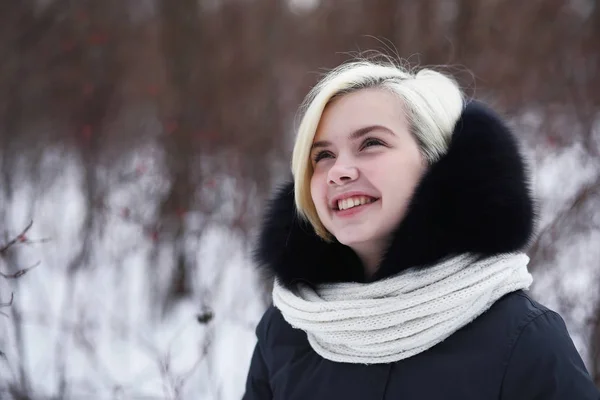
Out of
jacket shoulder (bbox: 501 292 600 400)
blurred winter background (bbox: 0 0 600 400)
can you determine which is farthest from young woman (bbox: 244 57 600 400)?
blurred winter background (bbox: 0 0 600 400)

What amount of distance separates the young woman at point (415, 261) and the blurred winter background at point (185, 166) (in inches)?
76.5

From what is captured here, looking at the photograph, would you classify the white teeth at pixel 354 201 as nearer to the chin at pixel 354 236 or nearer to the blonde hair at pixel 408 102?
the chin at pixel 354 236

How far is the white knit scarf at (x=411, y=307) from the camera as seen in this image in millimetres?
1624

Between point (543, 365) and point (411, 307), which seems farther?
point (411, 307)

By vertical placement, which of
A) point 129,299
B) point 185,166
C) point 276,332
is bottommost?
point 129,299

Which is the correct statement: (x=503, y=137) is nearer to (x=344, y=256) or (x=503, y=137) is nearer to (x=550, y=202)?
(x=344, y=256)

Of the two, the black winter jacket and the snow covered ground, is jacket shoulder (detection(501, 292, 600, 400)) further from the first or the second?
the snow covered ground

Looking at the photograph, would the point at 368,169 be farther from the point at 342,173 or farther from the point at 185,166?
the point at 185,166

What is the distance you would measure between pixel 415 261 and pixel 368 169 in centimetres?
28

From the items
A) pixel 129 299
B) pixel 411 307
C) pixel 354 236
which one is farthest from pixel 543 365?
pixel 129 299

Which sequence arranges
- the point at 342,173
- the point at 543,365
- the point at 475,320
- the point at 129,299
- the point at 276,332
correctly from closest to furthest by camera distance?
the point at 543,365 < the point at 475,320 < the point at 342,173 < the point at 276,332 < the point at 129,299

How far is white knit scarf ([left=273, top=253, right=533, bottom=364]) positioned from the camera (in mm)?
1624

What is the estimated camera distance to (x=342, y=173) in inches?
69.4

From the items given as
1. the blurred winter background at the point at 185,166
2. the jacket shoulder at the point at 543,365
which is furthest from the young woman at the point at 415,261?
the blurred winter background at the point at 185,166
